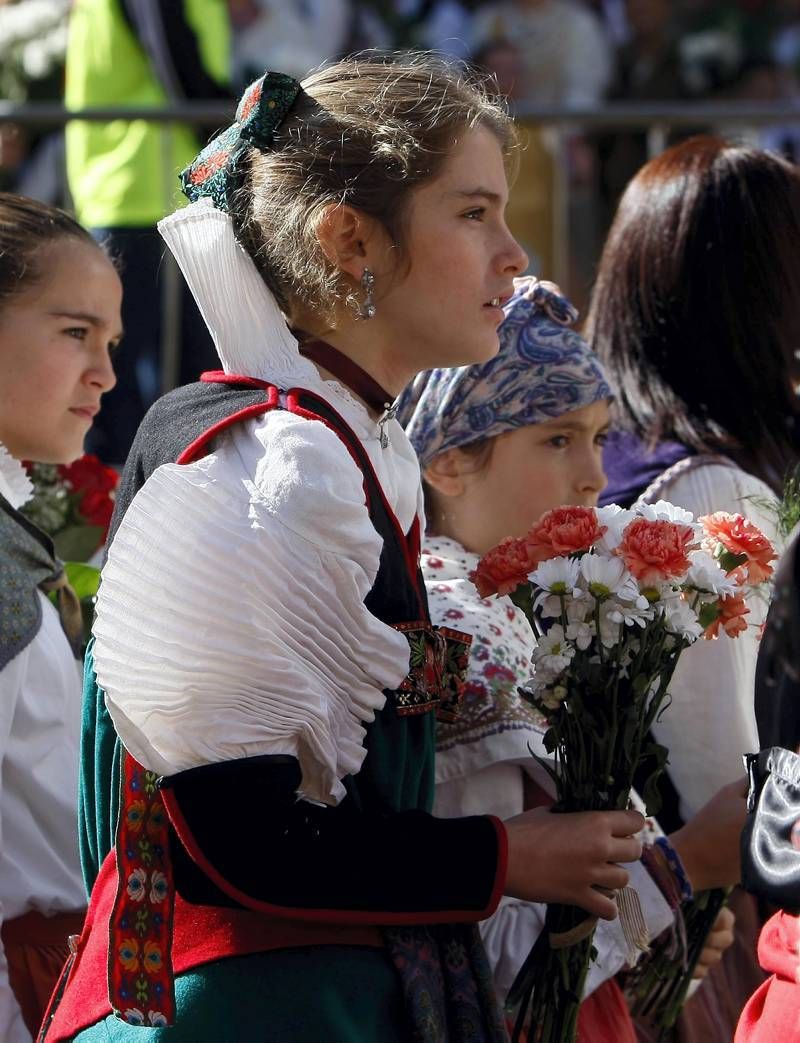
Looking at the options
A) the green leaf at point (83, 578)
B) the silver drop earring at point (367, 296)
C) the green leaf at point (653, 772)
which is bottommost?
the green leaf at point (653, 772)

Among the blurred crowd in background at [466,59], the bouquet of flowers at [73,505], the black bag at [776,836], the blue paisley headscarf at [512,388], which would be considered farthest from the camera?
the blurred crowd in background at [466,59]

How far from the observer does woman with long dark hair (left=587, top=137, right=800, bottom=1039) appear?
332cm

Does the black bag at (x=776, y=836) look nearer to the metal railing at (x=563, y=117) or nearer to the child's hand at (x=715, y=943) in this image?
the child's hand at (x=715, y=943)

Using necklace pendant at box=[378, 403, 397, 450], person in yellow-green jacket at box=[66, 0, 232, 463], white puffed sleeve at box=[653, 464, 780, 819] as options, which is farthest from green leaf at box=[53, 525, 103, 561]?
person in yellow-green jacket at box=[66, 0, 232, 463]

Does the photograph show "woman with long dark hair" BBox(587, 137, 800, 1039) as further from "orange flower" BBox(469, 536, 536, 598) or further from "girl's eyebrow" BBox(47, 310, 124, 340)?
"girl's eyebrow" BBox(47, 310, 124, 340)

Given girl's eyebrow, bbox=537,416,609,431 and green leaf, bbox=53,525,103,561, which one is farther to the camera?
green leaf, bbox=53,525,103,561

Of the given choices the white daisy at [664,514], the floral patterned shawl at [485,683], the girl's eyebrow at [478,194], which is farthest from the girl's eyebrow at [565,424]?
the girl's eyebrow at [478,194]

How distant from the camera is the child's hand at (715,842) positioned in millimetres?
2943

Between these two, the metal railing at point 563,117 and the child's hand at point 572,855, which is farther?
the metal railing at point 563,117

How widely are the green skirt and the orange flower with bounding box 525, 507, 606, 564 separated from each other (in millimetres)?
639

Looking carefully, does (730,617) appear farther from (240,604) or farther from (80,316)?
(80,316)

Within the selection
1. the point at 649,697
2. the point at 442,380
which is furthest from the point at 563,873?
the point at 442,380

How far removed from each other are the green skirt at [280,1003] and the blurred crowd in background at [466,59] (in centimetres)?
387

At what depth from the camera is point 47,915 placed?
112 inches
